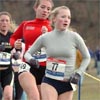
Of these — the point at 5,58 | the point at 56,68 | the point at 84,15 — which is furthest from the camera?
the point at 84,15

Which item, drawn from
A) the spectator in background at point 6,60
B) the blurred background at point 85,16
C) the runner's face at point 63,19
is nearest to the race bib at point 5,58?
the spectator in background at point 6,60

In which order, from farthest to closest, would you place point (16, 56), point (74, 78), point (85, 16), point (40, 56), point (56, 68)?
point (85, 16) → point (16, 56) → point (40, 56) → point (56, 68) → point (74, 78)

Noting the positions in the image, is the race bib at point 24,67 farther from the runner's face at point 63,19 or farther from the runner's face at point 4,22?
the runner's face at point 4,22

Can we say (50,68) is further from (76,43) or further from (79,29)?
(79,29)

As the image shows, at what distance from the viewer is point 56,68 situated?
5664 millimetres

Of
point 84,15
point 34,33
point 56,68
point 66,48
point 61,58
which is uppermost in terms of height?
point 34,33

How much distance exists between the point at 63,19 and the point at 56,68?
0.57 meters

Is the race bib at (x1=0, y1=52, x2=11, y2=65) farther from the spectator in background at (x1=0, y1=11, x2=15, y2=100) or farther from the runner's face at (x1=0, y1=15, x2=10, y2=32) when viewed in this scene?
the runner's face at (x1=0, y1=15, x2=10, y2=32)

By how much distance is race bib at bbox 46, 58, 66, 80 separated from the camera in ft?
18.2

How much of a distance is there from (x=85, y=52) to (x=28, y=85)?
936 mm

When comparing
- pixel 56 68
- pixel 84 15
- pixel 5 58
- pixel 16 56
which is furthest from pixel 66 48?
pixel 84 15

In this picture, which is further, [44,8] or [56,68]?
[44,8]

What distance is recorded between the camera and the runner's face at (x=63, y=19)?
217 inches

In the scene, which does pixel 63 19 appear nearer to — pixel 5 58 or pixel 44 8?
pixel 44 8
